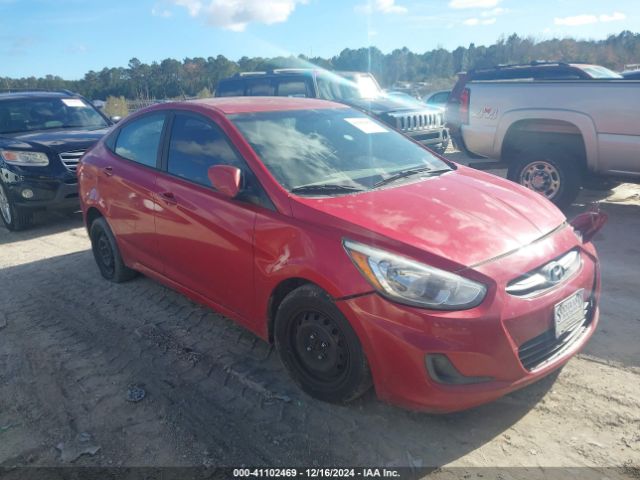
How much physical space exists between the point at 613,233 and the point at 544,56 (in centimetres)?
4471

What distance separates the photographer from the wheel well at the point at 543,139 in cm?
637

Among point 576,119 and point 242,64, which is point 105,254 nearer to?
point 576,119

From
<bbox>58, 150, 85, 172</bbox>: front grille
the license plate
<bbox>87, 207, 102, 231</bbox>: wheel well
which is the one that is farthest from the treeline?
the license plate

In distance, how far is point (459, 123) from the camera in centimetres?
747

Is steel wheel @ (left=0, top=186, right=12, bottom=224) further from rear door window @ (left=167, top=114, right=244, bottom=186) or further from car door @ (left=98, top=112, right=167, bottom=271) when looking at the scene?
rear door window @ (left=167, top=114, right=244, bottom=186)

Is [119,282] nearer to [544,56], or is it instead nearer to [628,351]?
[628,351]

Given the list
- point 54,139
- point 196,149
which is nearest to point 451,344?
point 196,149

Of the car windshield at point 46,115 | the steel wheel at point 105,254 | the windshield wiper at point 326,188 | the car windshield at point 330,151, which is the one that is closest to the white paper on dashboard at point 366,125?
the car windshield at point 330,151

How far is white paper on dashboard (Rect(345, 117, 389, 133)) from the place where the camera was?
3988mm

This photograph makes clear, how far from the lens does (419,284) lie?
8.00ft

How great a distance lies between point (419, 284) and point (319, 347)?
2.43 feet

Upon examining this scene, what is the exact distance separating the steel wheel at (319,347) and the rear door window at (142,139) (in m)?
2.00

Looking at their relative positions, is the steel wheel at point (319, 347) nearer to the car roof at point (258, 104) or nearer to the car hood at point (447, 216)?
the car hood at point (447, 216)

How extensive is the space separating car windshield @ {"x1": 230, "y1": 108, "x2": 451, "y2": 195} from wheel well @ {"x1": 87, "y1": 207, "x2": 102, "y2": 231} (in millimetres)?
2209
